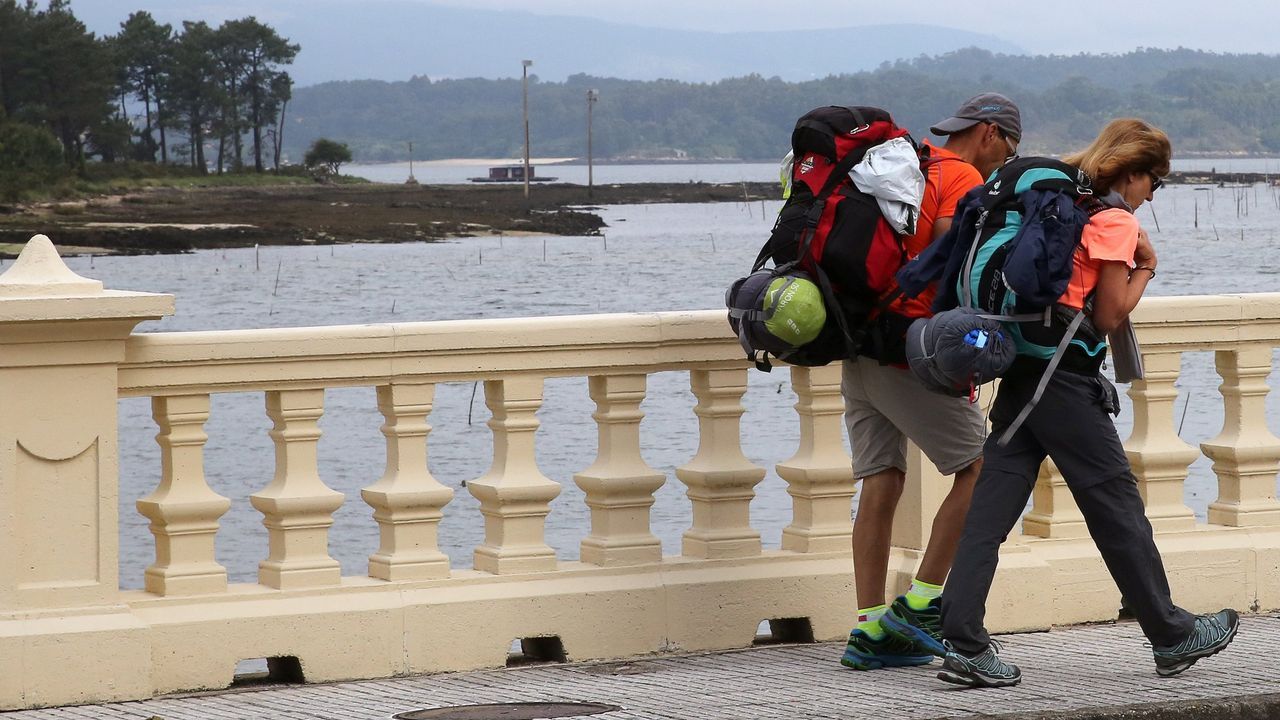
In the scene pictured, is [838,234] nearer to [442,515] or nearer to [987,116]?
[987,116]

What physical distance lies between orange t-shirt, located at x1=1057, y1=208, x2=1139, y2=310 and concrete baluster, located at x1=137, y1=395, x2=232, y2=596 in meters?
2.51

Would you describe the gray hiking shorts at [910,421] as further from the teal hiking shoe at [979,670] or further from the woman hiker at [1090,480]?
the teal hiking shoe at [979,670]

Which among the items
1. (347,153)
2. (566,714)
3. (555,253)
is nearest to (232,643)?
(566,714)

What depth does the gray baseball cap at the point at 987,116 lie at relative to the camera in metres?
5.46

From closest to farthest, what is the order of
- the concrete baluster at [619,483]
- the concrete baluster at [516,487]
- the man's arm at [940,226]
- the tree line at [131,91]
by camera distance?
the man's arm at [940,226], the concrete baluster at [516,487], the concrete baluster at [619,483], the tree line at [131,91]

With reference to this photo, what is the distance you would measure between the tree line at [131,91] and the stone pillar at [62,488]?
285 feet

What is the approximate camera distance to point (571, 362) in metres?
5.82

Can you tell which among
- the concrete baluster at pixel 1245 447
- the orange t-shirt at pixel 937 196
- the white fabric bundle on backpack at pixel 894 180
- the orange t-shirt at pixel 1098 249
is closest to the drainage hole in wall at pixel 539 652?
the orange t-shirt at pixel 937 196

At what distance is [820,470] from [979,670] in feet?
3.70

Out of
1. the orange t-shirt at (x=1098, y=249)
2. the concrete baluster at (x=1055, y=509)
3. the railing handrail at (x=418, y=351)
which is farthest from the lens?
the concrete baluster at (x=1055, y=509)

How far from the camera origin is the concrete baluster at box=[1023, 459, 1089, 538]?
638 centimetres

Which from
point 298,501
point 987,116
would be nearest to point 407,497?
point 298,501

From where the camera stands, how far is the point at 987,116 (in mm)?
5465

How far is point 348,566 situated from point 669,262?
203 ft
